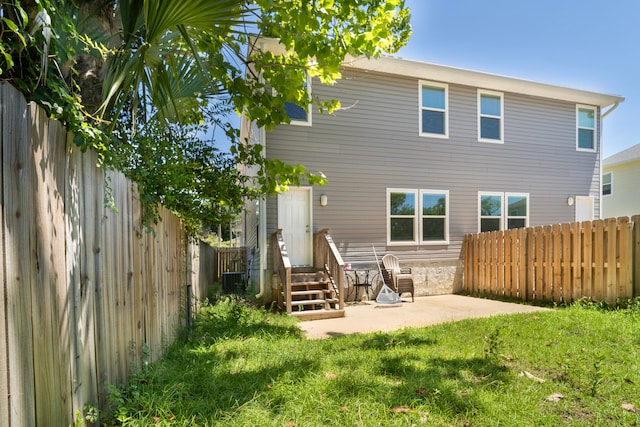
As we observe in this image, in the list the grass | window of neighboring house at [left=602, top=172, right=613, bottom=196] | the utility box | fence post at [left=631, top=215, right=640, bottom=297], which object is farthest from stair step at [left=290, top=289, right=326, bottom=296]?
window of neighboring house at [left=602, top=172, right=613, bottom=196]

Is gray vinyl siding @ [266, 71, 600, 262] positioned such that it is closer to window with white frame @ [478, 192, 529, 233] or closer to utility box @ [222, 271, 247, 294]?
window with white frame @ [478, 192, 529, 233]

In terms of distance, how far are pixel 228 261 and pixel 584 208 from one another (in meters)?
12.9

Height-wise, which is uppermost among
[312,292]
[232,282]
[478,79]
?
[478,79]

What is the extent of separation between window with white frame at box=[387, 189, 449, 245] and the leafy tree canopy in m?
4.46

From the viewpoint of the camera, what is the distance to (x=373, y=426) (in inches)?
88.4

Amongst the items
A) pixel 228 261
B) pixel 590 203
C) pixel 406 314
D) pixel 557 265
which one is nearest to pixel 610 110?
pixel 590 203

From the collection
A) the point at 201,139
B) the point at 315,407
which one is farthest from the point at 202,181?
the point at 315,407

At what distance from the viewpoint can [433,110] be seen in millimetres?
9109

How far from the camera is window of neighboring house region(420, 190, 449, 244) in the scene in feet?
29.6

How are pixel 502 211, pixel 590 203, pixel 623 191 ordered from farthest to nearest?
pixel 623 191 < pixel 590 203 < pixel 502 211

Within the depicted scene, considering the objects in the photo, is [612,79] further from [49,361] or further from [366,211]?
[49,361]

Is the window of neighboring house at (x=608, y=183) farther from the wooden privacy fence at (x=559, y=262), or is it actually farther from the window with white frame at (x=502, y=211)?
the wooden privacy fence at (x=559, y=262)

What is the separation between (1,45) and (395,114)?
847 centimetres

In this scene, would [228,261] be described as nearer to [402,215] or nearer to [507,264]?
[402,215]
